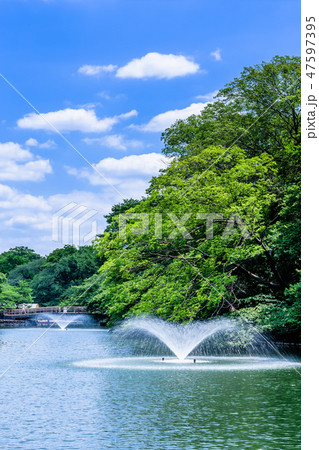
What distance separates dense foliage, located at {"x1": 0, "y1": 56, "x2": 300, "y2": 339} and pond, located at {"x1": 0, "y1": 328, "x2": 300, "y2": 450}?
13.6ft

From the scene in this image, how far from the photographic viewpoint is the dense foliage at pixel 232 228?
2044 cm

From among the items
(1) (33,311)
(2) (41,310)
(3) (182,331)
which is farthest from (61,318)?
(3) (182,331)

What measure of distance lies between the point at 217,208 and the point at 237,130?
6.30 meters

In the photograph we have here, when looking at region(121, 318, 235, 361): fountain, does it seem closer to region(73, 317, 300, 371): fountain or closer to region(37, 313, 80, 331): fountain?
region(73, 317, 300, 371): fountain

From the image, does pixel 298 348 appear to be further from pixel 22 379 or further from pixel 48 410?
pixel 48 410

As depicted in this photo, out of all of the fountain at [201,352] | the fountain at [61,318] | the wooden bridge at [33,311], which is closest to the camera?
the fountain at [201,352]

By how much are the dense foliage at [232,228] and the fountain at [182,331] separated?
0.54 metres

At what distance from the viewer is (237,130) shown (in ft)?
85.3

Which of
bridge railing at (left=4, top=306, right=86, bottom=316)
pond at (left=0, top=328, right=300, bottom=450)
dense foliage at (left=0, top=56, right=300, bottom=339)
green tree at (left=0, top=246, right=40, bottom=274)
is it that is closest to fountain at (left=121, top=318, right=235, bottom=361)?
dense foliage at (left=0, top=56, right=300, bottom=339)

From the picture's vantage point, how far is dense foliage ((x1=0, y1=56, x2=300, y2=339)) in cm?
2044

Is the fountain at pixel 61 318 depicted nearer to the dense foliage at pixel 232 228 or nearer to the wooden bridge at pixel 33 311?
the wooden bridge at pixel 33 311

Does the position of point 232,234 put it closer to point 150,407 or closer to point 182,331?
point 182,331
